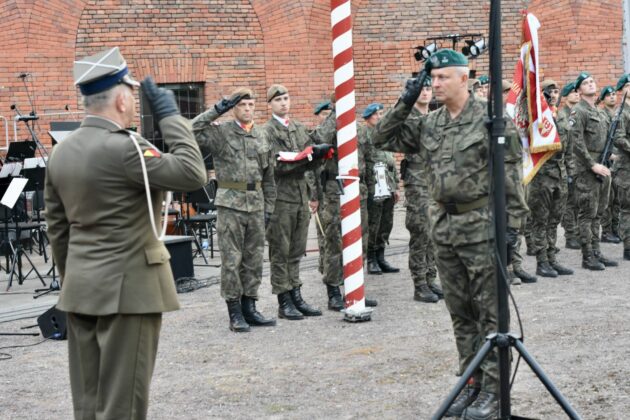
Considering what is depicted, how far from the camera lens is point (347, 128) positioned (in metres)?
9.04

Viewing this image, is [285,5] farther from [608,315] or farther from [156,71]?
[608,315]

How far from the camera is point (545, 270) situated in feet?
37.8

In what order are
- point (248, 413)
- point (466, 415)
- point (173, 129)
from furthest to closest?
1. point (248, 413)
2. point (466, 415)
3. point (173, 129)

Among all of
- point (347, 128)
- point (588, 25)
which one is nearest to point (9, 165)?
point (347, 128)

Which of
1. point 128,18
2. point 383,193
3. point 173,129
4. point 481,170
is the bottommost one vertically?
point 383,193

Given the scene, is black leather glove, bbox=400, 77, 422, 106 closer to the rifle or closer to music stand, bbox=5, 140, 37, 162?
the rifle

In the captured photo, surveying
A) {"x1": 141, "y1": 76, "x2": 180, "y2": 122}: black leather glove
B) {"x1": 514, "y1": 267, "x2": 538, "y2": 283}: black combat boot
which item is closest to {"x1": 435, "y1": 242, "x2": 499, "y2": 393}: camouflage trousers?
{"x1": 141, "y1": 76, "x2": 180, "y2": 122}: black leather glove

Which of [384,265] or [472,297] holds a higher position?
[472,297]

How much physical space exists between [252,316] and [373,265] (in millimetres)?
3581

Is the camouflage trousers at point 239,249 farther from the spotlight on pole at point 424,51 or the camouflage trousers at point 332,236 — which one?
the spotlight on pole at point 424,51

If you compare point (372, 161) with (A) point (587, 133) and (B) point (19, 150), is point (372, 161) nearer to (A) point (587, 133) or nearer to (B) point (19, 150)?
(A) point (587, 133)

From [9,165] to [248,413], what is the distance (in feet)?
23.9

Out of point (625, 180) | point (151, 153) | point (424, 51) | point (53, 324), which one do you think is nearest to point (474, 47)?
point (424, 51)

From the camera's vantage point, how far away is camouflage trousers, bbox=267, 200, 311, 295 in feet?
31.0
